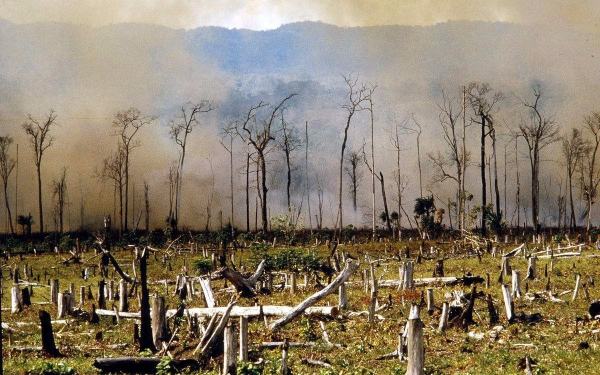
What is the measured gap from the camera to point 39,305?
3631 centimetres

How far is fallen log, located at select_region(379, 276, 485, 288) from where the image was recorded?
36.3m

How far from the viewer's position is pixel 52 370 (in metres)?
17.6

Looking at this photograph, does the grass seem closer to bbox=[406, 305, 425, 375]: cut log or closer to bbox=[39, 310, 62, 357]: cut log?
bbox=[39, 310, 62, 357]: cut log

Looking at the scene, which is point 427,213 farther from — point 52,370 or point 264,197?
point 52,370

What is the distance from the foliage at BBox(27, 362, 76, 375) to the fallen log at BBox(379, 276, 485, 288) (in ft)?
70.1

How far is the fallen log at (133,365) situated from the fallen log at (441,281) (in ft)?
63.7

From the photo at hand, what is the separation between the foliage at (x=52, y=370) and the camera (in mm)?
17594

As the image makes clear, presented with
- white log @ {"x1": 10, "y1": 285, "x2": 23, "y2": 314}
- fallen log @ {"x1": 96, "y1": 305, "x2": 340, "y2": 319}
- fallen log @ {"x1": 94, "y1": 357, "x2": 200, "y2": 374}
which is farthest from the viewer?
white log @ {"x1": 10, "y1": 285, "x2": 23, "y2": 314}

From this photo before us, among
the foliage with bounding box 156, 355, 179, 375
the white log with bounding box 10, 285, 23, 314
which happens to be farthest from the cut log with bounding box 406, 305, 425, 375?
the white log with bounding box 10, 285, 23, 314

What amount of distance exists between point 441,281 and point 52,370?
24.1 metres

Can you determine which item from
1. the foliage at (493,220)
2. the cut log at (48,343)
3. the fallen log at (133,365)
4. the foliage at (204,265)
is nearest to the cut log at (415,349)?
the fallen log at (133,365)

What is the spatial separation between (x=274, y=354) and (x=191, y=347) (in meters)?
2.55

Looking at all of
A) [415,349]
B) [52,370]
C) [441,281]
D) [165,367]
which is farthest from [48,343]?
[441,281]

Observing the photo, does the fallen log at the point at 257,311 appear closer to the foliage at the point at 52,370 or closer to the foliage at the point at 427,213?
the foliage at the point at 52,370
